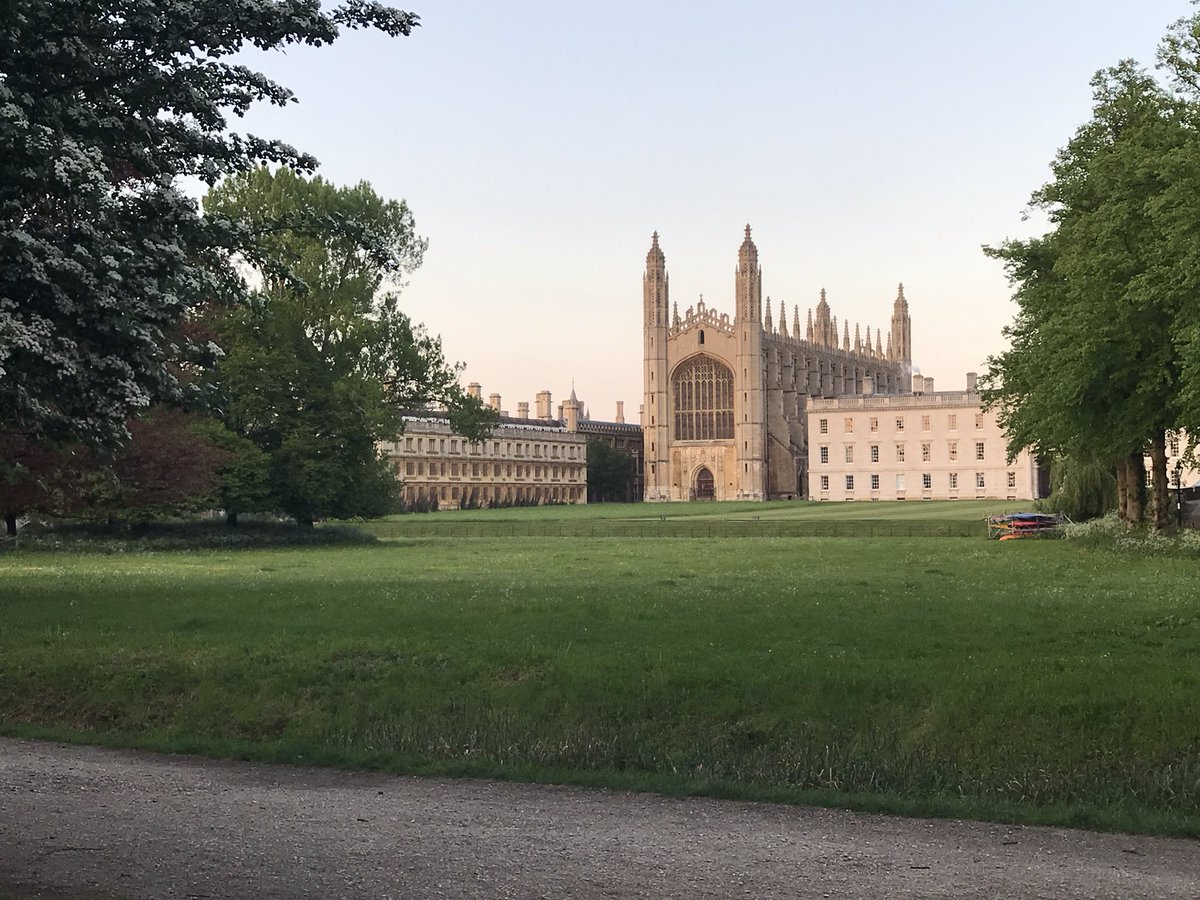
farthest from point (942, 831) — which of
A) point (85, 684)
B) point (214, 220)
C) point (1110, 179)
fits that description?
point (1110, 179)

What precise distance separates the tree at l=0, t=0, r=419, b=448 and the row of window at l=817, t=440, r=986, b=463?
116838 mm

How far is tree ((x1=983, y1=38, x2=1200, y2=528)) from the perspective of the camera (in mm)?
33250

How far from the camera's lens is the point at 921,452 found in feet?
420

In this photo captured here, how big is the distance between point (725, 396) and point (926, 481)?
87.8 ft

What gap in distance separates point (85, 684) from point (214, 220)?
6.45 meters

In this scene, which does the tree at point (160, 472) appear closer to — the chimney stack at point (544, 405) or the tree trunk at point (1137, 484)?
the tree trunk at point (1137, 484)

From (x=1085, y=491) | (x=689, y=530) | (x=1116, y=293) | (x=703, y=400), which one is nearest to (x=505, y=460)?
(x=703, y=400)

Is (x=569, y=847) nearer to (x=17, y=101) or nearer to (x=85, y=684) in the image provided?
(x=17, y=101)

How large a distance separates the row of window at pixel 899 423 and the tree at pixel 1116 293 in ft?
271

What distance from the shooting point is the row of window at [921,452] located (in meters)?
126

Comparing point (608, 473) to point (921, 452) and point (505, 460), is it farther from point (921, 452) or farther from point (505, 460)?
point (921, 452)

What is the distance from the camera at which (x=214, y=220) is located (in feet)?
44.8

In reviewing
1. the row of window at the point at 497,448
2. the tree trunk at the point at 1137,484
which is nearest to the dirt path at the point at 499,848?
the tree trunk at the point at 1137,484

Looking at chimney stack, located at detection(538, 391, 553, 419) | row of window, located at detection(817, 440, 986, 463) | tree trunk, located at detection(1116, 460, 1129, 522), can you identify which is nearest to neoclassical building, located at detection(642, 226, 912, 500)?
row of window, located at detection(817, 440, 986, 463)
